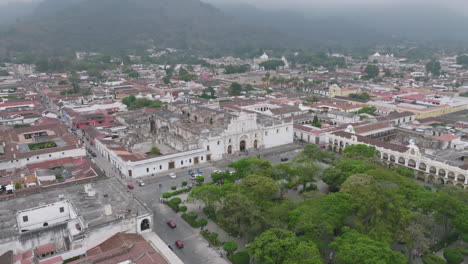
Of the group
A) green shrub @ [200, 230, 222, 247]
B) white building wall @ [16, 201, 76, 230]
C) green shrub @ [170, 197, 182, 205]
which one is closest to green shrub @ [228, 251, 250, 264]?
green shrub @ [200, 230, 222, 247]

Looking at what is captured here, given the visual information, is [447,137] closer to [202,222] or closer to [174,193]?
[202,222]

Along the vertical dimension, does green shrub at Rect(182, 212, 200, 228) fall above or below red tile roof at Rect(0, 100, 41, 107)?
below

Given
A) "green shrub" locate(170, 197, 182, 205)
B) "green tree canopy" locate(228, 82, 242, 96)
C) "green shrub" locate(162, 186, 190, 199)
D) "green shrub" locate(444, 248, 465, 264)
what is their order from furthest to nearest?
"green tree canopy" locate(228, 82, 242, 96) → "green shrub" locate(162, 186, 190, 199) → "green shrub" locate(170, 197, 182, 205) → "green shrub" locate(444, 248, 465, 264)

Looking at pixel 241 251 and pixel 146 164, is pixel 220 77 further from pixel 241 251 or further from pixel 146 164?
pixel 241 251

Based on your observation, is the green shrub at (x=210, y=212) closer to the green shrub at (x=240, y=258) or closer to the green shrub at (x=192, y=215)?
the green shrub at (x=192, y=215)

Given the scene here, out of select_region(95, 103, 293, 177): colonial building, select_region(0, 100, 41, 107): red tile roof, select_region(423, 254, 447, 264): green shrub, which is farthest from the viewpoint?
select_region(0, 100, 41, 107): red tile roof

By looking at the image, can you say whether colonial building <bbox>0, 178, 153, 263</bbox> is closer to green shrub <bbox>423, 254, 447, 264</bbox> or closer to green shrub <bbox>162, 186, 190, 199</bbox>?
green shrub <bbox>162, 186, 190, 199</bbox>

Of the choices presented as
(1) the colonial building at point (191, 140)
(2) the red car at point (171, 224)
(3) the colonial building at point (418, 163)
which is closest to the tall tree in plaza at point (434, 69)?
(3) the colonial building at point (418, 163)

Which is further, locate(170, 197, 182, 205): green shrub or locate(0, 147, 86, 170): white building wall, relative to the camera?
locate(0, 147, 86, 170): white building wall
